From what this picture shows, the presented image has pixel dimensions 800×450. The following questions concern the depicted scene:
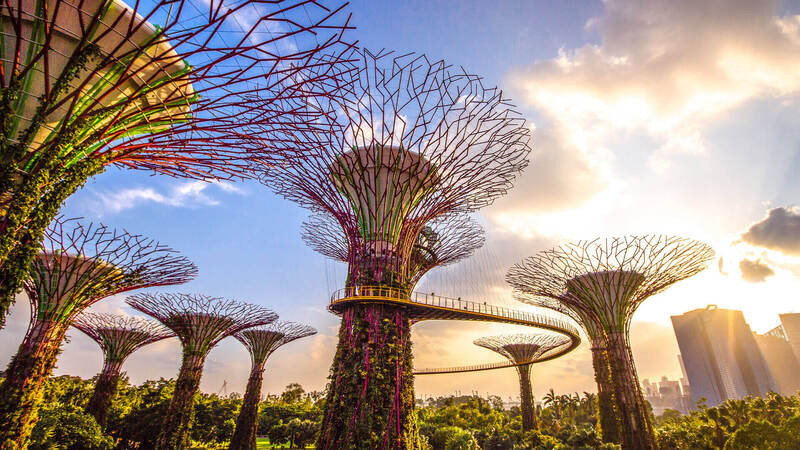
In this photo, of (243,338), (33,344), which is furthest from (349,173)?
Answer: (243,338)

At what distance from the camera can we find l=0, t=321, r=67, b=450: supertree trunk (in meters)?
13.5

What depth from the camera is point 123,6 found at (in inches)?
266

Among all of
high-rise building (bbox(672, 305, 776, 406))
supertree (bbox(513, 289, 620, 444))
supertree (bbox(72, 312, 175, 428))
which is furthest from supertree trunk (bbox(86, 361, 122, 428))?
high-rise building (bbox(672, 305, 776, 406))

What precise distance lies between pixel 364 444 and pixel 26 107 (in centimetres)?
1232

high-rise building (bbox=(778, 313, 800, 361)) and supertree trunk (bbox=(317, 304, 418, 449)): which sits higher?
high-rise building (bbox=(778, 313, 800, 361))

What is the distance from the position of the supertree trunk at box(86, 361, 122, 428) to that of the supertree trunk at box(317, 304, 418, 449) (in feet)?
71.0

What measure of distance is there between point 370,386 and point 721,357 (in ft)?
662

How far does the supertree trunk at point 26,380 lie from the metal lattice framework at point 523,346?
117ft

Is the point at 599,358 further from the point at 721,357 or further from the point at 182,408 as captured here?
the point at 721,357

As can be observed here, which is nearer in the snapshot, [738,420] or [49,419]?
[49,419]

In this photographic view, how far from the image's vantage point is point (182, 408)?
22.4 metres

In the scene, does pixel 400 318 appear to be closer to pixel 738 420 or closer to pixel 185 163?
pixel 185 163

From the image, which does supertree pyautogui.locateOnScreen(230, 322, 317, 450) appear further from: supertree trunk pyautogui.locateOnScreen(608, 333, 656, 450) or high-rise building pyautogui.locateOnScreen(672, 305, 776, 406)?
high-rise building pyautogui.locateOnScreen(672, 305, 776, 406)

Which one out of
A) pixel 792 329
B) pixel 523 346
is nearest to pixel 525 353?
pixel 523 346
